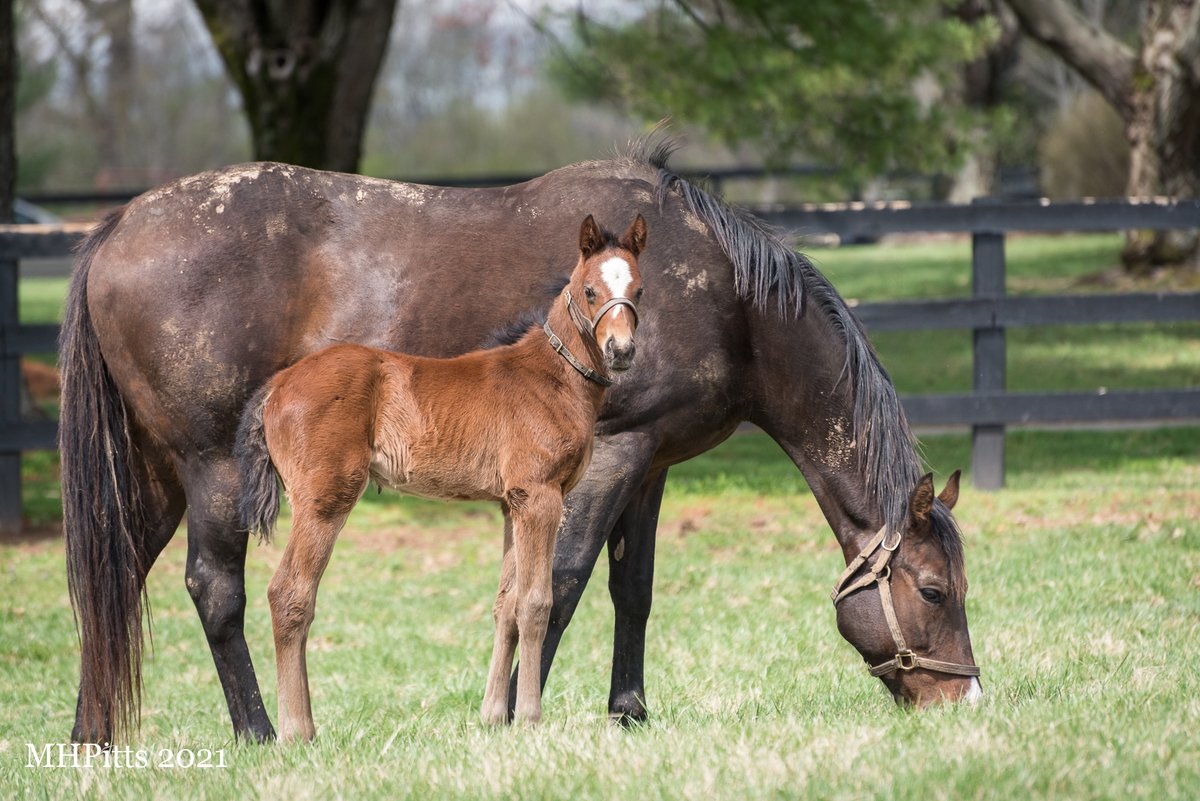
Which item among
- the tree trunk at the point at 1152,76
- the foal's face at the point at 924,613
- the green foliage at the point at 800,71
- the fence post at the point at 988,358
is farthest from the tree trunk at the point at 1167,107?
the foal's face at the point at 924,613

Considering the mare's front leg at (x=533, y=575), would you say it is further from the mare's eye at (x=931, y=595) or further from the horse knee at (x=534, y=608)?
the mare's eye at (x=931, y=595)

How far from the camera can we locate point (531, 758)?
138 inches

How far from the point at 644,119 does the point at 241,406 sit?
Result: 8965 millimetres

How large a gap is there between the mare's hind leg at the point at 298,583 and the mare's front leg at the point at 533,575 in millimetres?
516

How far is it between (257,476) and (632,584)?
157cm

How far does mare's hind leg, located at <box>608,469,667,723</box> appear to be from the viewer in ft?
15.8

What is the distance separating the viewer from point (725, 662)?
5.58 meters

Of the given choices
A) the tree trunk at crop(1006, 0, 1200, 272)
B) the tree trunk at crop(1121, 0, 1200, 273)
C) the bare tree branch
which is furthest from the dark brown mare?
the tree trunk at crop(1121, 0, 1200, 273)

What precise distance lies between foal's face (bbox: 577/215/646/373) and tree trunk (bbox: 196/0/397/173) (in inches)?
260

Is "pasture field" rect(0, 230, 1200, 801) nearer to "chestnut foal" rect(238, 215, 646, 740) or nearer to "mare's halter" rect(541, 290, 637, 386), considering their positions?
"chestnut foal" rect(238, 215, 646, 740)

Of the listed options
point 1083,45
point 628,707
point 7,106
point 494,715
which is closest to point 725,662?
point 628,707

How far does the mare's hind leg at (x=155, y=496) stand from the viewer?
15.6 ft

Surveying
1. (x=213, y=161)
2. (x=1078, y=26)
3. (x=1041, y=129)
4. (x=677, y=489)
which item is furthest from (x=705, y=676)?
(x=213, y=161)

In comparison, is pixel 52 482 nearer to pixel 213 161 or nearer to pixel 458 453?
pixel 458 453
